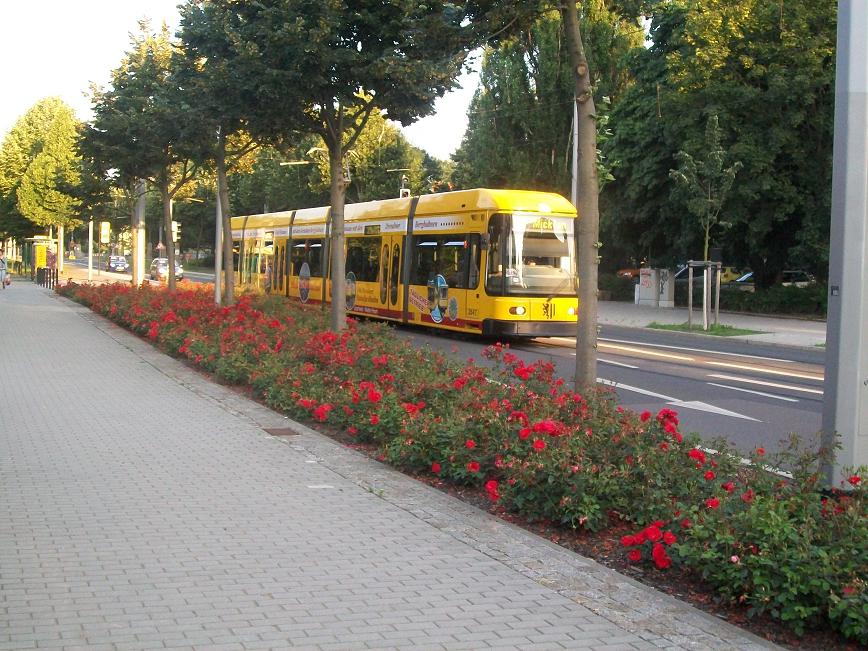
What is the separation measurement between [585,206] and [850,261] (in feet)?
10.9

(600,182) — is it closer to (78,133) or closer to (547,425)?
(547,425)

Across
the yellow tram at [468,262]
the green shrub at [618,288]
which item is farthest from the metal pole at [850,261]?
the green shrub at [618,288]

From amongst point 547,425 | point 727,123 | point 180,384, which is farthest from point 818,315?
point 547,425

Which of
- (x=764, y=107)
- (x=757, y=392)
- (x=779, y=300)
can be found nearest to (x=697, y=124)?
(x=764, y=107)

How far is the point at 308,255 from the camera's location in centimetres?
3169

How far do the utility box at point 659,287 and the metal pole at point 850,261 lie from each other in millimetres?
36234

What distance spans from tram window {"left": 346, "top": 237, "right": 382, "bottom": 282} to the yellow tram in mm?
27

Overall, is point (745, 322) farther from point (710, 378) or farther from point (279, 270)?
point (710, 378)

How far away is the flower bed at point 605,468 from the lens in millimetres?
4875

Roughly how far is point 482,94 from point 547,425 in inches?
1626

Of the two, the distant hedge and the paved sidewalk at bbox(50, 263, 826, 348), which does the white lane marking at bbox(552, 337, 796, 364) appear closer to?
the paved sidewalk at bbox(50, 263, 826, 348)

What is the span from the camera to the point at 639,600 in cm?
532

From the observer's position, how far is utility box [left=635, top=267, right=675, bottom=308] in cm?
4238

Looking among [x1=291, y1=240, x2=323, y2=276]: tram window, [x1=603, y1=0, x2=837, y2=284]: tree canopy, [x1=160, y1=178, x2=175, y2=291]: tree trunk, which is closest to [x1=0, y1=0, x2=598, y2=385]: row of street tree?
[x1=160, y1=178, x2=175, y2=291]: tree trunk
